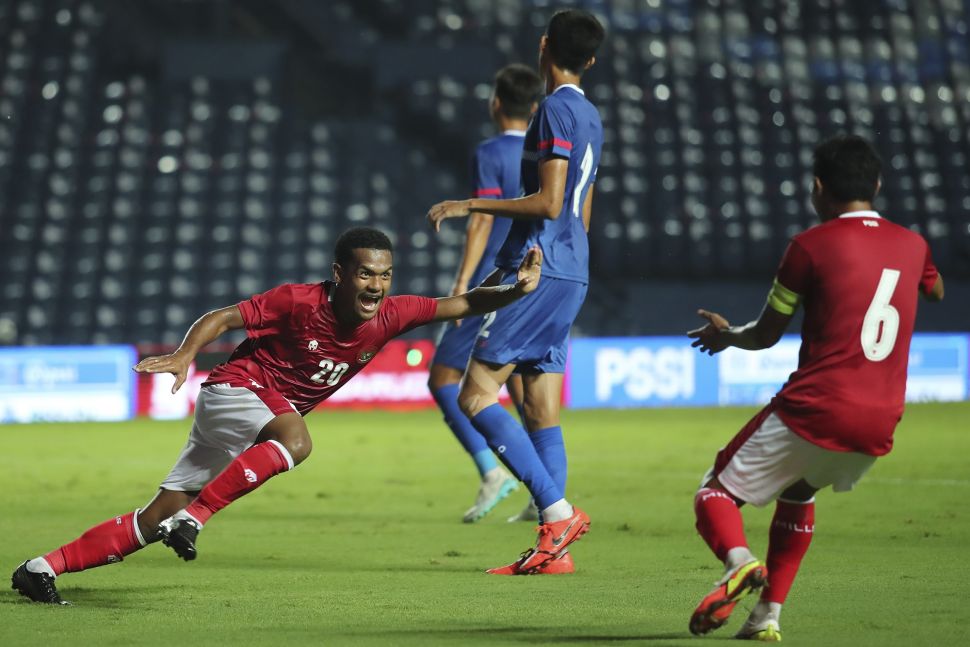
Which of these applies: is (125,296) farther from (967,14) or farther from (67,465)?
(967,14)

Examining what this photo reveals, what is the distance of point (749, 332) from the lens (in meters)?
4.06

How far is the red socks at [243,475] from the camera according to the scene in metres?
4.54

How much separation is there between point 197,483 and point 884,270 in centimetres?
237

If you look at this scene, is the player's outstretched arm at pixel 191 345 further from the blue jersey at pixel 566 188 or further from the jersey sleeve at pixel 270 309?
the blue jersey at pixel 566 188

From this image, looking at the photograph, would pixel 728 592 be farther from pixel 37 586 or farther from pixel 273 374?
pixel 37 586

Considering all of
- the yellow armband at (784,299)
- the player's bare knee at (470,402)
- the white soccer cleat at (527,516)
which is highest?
the yellow armband at (784,299)

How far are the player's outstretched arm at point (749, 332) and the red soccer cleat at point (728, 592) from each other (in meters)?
0.61

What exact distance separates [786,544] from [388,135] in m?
19.9

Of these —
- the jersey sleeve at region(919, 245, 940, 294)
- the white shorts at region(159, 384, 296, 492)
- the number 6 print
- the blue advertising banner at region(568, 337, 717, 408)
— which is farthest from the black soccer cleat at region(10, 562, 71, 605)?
the blue advertising banner at region(568, 337, 717, 408)

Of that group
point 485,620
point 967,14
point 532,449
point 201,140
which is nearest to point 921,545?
point 532,449

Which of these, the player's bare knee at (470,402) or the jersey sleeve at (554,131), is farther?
the player's bare knee at (470,402)

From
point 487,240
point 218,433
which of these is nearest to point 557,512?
point 218,433

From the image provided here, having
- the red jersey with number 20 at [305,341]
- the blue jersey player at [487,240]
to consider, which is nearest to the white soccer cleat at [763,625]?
the red jersey with number 20 at [305,341]

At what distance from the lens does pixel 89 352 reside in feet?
55.0
